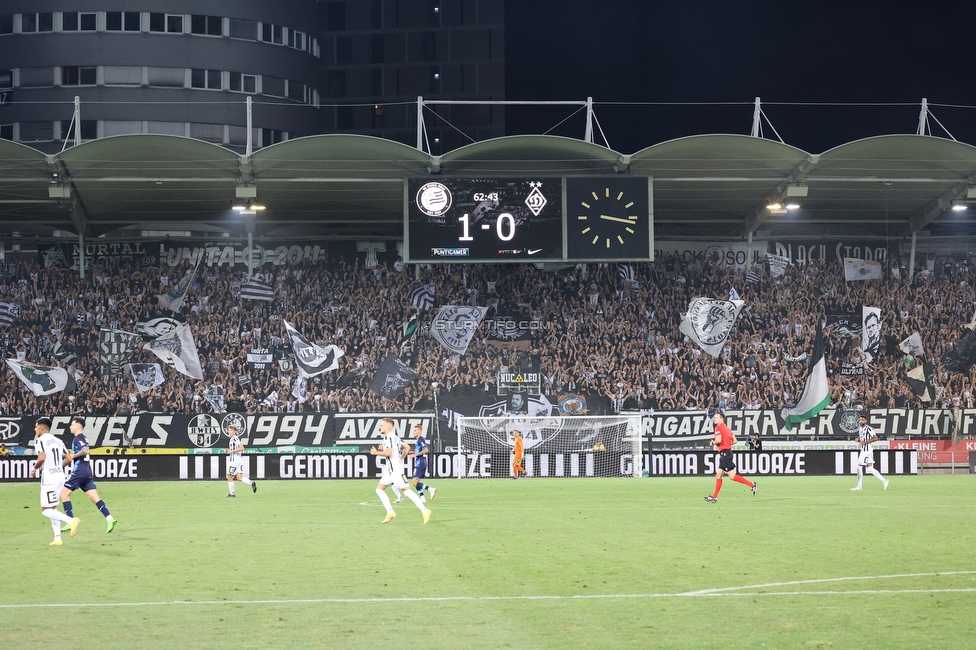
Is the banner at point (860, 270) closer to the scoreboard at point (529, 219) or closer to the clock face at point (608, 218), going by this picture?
the scoreboard at point (529, 219)

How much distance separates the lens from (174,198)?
4262 cm

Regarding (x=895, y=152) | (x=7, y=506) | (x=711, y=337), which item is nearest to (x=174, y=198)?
(x=7, y=506)

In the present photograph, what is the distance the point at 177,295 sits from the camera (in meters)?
45.2

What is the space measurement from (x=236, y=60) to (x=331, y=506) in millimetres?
50584

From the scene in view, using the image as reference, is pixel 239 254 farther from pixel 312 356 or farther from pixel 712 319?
pixel 712 319

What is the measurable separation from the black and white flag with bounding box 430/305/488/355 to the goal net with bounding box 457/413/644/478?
4.97 metres

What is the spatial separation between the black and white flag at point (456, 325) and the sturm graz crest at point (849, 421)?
14.6 metres

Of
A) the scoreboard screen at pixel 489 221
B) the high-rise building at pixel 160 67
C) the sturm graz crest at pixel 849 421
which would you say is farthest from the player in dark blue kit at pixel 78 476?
the high-rise building at pixel 160 67

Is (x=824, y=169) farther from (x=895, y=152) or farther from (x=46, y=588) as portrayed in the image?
(x=46, y=588)

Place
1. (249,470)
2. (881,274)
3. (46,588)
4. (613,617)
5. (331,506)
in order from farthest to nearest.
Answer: (881,274), (249,470), (331,506), (46,588), (613,617)

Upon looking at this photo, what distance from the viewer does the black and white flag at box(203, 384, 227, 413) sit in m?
41.2

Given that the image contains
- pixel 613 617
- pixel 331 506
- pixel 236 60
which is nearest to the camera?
pixel 613 617

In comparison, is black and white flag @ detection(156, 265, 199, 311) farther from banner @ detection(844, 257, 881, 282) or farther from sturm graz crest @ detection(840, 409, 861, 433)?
banner @ detection(844, 257, 881, 282)

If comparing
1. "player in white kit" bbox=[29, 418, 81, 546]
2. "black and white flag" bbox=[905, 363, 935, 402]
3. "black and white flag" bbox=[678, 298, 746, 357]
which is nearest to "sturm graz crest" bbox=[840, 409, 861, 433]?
"black and white flag" bbox=[905, 363, 935, 402]
